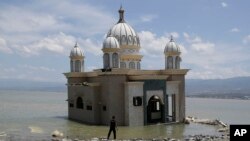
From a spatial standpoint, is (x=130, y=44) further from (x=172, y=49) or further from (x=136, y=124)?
(x=136, y=124)

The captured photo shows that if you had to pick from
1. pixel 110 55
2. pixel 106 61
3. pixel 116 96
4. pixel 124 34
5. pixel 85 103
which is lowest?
pixel 85 103

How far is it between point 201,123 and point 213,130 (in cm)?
535

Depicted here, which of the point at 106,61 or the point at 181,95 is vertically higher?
the point at 106,61

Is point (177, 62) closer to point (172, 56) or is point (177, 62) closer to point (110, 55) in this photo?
point (172, 56)

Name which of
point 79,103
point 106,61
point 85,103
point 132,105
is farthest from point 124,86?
point 79,103

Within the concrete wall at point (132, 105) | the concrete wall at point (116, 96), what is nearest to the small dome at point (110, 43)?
the concrete wall at point (116, 96)

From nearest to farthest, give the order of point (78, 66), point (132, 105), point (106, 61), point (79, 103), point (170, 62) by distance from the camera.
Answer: point (132, 105)
point (106, 61)
point (170, 62)
point (79, 103)
point (78, 66)

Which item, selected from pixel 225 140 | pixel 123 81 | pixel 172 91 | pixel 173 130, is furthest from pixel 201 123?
pixel 225 140

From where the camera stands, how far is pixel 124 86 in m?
33.0

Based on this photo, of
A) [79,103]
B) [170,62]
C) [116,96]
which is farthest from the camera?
[79,103]

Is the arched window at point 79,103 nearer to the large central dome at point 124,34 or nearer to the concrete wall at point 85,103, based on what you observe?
the concrete wall at point 85,103

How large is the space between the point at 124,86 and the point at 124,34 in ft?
24.7

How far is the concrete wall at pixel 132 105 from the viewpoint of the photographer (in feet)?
107

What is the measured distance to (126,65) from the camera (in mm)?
39094
